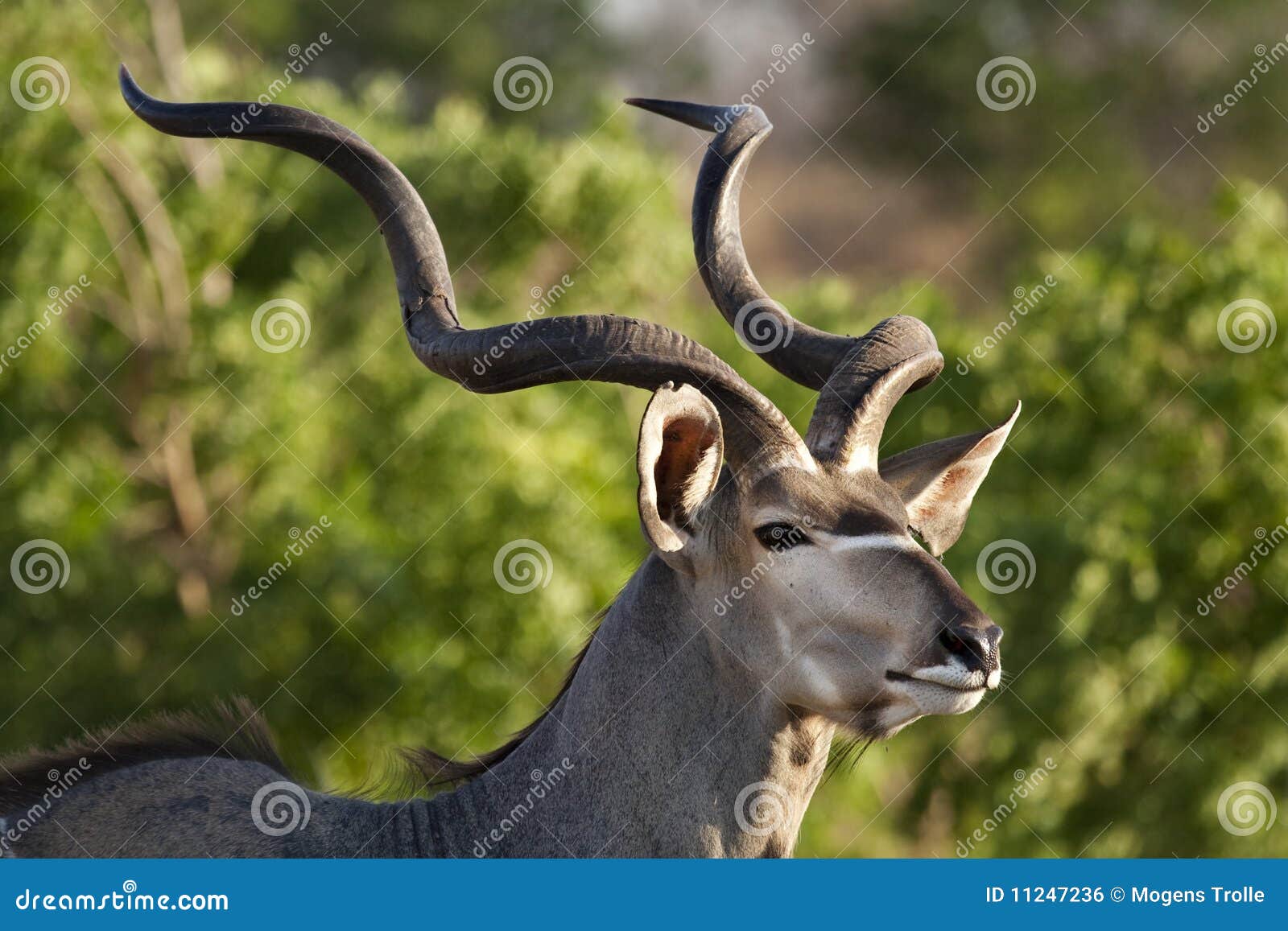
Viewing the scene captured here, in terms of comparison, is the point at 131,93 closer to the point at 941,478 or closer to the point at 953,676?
the point at 941,478

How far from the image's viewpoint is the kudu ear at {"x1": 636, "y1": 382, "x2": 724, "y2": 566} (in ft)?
16.5

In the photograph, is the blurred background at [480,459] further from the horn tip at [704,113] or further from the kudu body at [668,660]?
the kudu body at [668,660]

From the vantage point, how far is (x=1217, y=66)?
3947cm

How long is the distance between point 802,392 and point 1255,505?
3.73m

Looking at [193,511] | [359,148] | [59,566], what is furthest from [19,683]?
[359,148]

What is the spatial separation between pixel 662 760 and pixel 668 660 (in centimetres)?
32

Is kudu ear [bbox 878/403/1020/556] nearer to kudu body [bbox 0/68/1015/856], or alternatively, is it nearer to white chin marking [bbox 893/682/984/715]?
kudu body [bbox 0/68/1015/856]

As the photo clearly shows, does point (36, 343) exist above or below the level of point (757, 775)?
below

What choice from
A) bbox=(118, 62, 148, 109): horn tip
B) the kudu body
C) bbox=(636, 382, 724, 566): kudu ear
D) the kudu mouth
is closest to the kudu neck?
the kudu body

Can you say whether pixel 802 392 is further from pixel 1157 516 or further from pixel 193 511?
pixel 193 511

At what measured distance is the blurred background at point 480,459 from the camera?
533 inches

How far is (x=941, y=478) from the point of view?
604 centimetres

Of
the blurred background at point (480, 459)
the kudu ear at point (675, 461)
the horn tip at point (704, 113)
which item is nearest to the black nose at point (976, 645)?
the kudu ear at point (675, 461)

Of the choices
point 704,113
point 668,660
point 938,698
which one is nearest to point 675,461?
point 668,660
